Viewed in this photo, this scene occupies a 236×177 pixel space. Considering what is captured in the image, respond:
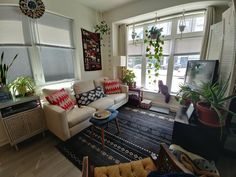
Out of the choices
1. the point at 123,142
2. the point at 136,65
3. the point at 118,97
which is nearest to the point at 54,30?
the point at 118,97

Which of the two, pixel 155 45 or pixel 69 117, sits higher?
pixel 155 45

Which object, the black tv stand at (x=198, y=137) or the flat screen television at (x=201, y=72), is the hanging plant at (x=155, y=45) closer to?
the flat screen television at (x=201, y=72)

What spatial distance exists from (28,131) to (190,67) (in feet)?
10.8

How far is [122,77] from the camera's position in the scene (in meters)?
3.90

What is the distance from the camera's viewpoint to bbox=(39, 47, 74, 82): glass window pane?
253cm

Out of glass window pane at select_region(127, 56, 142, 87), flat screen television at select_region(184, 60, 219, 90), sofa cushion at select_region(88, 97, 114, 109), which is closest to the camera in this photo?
flat screen television at select_region(184, 60, 219, 90)

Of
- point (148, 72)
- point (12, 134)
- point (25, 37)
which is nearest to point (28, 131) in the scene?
point (12, 134)

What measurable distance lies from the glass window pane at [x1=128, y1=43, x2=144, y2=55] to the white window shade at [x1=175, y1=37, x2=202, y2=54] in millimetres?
1001

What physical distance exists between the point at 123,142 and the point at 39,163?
1.27 metres

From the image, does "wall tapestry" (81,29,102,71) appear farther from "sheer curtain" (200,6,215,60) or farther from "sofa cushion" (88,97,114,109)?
"sheer curtain" (200,6,215,60)

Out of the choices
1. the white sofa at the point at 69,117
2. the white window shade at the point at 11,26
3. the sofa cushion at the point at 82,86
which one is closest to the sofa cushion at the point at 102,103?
the white sofa at the point at 69,117

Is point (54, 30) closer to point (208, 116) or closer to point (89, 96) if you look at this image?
point (89, 96)

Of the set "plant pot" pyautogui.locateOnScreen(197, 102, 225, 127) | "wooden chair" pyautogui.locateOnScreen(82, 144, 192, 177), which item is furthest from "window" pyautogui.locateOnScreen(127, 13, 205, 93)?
"wooden chair" pyautogui.locateOnScreen(82, 144, 192, 177)

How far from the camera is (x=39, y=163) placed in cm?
161
